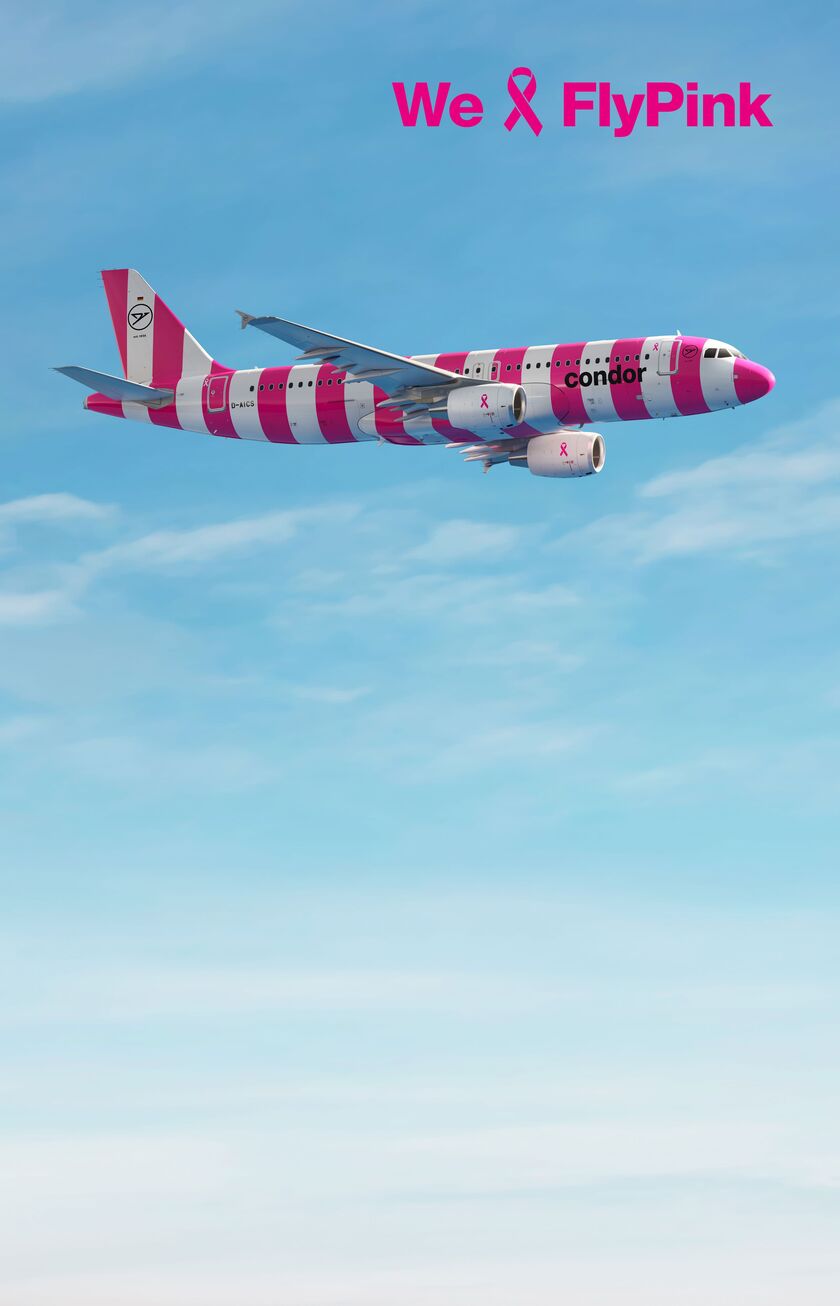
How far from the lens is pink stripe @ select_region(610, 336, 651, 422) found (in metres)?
74.2

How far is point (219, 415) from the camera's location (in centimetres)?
8550

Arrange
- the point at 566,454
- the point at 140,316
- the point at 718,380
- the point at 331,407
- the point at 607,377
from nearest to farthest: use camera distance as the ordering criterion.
Result: the point at 718,380 → the point at 607,377 → the point at 566,454 → the point at 331,407 → the point at 140,316

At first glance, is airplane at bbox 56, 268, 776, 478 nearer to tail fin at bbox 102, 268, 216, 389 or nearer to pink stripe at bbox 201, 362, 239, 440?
pink stripe at bbox 201, 362, 239, 440

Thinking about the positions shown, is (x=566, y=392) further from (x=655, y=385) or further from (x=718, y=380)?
(x=718, y=380)

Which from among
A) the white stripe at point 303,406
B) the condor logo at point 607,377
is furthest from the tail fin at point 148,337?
the condor logo at point 607,377

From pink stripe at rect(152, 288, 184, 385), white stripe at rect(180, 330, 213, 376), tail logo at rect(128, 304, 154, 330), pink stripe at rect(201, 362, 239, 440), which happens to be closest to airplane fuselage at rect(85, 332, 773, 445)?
pink stripe at rect(201, 362, 239, 440)

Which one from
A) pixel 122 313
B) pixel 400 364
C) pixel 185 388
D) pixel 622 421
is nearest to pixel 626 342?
pixel 622 421

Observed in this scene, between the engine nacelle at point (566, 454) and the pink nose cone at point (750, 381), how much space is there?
21.7 ft

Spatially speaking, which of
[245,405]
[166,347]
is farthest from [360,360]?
[166,347]

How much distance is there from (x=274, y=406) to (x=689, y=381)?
809 inches

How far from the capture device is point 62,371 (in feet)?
271

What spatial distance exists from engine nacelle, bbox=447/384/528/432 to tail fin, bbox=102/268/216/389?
723 inches

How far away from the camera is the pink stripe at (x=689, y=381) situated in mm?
73812

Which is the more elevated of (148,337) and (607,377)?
(148,337)
